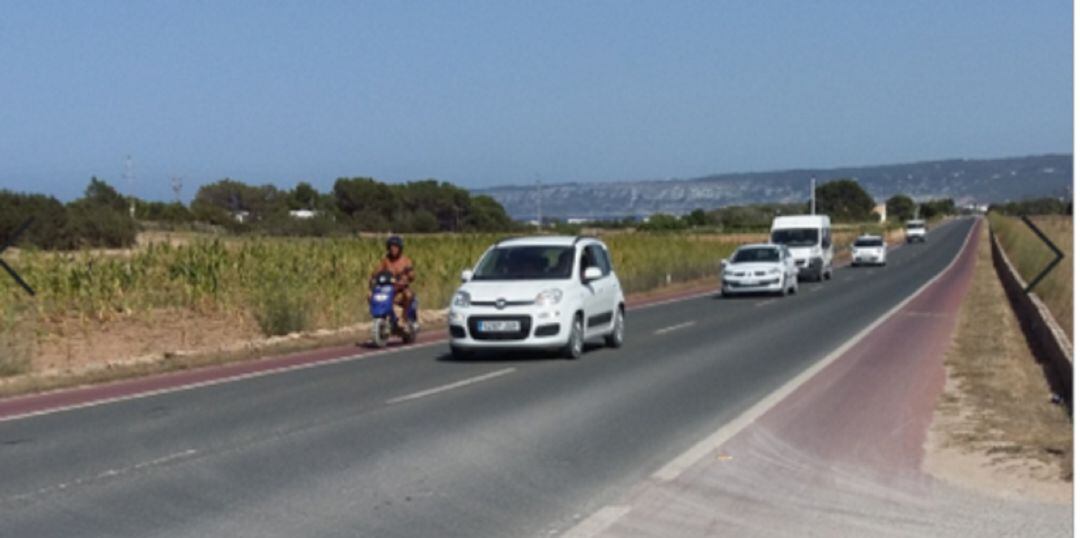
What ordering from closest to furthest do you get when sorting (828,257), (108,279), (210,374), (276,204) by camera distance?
1. (210,374)
2. (108,279)
3. (828,257)
4. (276,204)

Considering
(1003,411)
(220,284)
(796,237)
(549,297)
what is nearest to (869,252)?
(796,237)

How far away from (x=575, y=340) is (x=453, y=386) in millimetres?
4080

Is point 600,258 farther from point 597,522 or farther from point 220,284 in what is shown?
point 597,522

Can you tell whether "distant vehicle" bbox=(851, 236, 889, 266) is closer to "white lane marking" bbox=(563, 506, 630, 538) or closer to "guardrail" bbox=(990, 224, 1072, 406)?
"guardrail" bbox=(990, 224, 1072, 406)

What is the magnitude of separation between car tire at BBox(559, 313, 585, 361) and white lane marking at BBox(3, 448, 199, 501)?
9.05 m

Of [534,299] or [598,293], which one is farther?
[598,293]

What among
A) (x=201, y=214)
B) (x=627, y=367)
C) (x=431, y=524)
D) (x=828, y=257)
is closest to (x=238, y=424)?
(x=431, y=524)

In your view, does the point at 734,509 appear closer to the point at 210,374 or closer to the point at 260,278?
the point at 210,374

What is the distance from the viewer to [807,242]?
50.6m

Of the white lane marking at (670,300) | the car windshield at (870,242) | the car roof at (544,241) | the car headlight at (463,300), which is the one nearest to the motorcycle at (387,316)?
the car roof at (544,241)

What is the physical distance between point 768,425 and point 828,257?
1587 inches

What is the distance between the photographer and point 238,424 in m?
13.2

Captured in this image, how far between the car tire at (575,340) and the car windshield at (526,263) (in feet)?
2.33

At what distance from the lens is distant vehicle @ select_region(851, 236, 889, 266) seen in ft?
221
